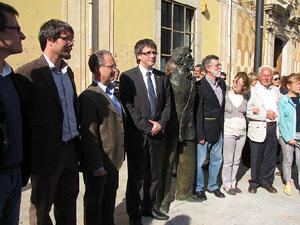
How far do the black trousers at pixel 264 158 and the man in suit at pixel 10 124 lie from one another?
3382mm

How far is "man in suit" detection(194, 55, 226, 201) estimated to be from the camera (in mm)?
3725

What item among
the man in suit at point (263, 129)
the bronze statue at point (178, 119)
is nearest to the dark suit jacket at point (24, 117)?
the bronze statue at point (178, 119)

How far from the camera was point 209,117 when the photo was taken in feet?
12.3

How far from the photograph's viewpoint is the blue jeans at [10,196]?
163 centimetres

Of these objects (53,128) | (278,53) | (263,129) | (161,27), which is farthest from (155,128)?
(278,53)

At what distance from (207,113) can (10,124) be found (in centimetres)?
268

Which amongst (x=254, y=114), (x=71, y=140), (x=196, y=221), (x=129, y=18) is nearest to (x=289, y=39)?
(x=129, y=18)

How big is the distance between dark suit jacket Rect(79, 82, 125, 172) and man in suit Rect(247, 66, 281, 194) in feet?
7.72

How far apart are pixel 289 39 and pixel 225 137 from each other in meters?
12.8

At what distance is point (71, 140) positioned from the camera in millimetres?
2213

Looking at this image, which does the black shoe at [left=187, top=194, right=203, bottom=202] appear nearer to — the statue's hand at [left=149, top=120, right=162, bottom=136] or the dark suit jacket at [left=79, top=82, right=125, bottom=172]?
the statue's hand at [left=149, top=120, right=162, bottom=136]

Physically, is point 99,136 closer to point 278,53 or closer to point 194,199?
point 194,199

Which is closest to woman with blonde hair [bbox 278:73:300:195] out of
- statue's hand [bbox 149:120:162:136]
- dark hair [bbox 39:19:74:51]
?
statue's hand [bbox 149:120:162:136]

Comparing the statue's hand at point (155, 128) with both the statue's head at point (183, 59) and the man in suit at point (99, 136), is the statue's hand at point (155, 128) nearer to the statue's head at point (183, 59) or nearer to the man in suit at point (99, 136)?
the man in suit at point (99, 136)
